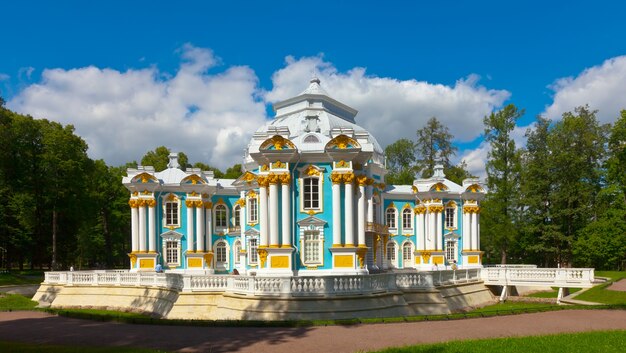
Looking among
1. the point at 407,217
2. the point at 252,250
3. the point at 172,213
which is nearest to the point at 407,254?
the point at 407,217

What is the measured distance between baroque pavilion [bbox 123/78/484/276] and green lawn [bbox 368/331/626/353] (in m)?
10.8

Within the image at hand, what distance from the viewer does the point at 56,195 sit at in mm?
36406

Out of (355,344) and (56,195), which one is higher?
(56,195)

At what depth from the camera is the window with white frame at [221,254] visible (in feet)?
105

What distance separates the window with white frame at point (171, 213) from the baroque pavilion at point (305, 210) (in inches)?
2.6

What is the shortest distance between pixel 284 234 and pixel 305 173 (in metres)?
3.02

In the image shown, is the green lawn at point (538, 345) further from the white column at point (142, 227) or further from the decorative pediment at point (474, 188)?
the white column at point (142, 227)

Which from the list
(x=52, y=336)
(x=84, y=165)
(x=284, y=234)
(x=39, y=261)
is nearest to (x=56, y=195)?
(x=84, y=165)

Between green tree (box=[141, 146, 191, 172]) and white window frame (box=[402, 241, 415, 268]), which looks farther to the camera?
→ green tree (box=[141, 146, 191, 172])

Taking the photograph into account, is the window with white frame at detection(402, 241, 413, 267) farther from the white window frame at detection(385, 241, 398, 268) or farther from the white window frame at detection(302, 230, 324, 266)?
the white window frame at detection(302, 230, 324, 266)

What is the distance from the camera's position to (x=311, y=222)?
21.4 meters

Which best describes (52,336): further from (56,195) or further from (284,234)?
(56,195)

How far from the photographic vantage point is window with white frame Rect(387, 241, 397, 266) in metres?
33.2

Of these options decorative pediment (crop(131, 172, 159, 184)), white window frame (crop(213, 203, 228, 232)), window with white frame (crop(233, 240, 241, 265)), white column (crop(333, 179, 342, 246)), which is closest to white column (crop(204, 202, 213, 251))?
white window frame (crop(213, 203, 228, 232))
